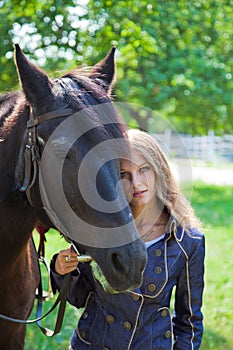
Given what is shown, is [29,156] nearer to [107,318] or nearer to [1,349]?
[107,318]

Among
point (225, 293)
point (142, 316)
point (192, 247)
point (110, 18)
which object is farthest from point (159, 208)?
point (110, 18)

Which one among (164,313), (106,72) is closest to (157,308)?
(164,313)

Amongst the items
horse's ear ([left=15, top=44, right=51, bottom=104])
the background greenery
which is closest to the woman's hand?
horse's ear ([left=15, top=44, right=51, bottom=104])

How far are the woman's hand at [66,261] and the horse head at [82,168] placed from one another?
0.19 metres

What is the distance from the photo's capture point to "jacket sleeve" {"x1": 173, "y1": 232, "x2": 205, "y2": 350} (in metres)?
2.74

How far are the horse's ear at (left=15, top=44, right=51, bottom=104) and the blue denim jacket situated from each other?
0.95 m

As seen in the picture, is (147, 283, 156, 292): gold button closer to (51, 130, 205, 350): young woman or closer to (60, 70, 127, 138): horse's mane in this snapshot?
(51, 130, 205, 350): young woman

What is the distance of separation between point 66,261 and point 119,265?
1.74 ft

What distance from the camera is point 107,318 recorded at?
2717mm

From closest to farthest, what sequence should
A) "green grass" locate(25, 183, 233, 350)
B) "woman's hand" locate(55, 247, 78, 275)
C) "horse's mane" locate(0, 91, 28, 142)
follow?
"woman's hand" locate(55, 247, 78, 275) < "horse's mane" locate(0, 91, 28, 142) < "green grass" locate(25, 183, 233, 350)

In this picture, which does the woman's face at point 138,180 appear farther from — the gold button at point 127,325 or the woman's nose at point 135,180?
the gold button at point 127,325

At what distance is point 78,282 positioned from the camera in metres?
2.91

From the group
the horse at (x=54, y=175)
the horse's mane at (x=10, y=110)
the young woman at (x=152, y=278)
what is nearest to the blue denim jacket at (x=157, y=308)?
the young woman at (x=152, y=278)

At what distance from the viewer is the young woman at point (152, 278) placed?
268cm
